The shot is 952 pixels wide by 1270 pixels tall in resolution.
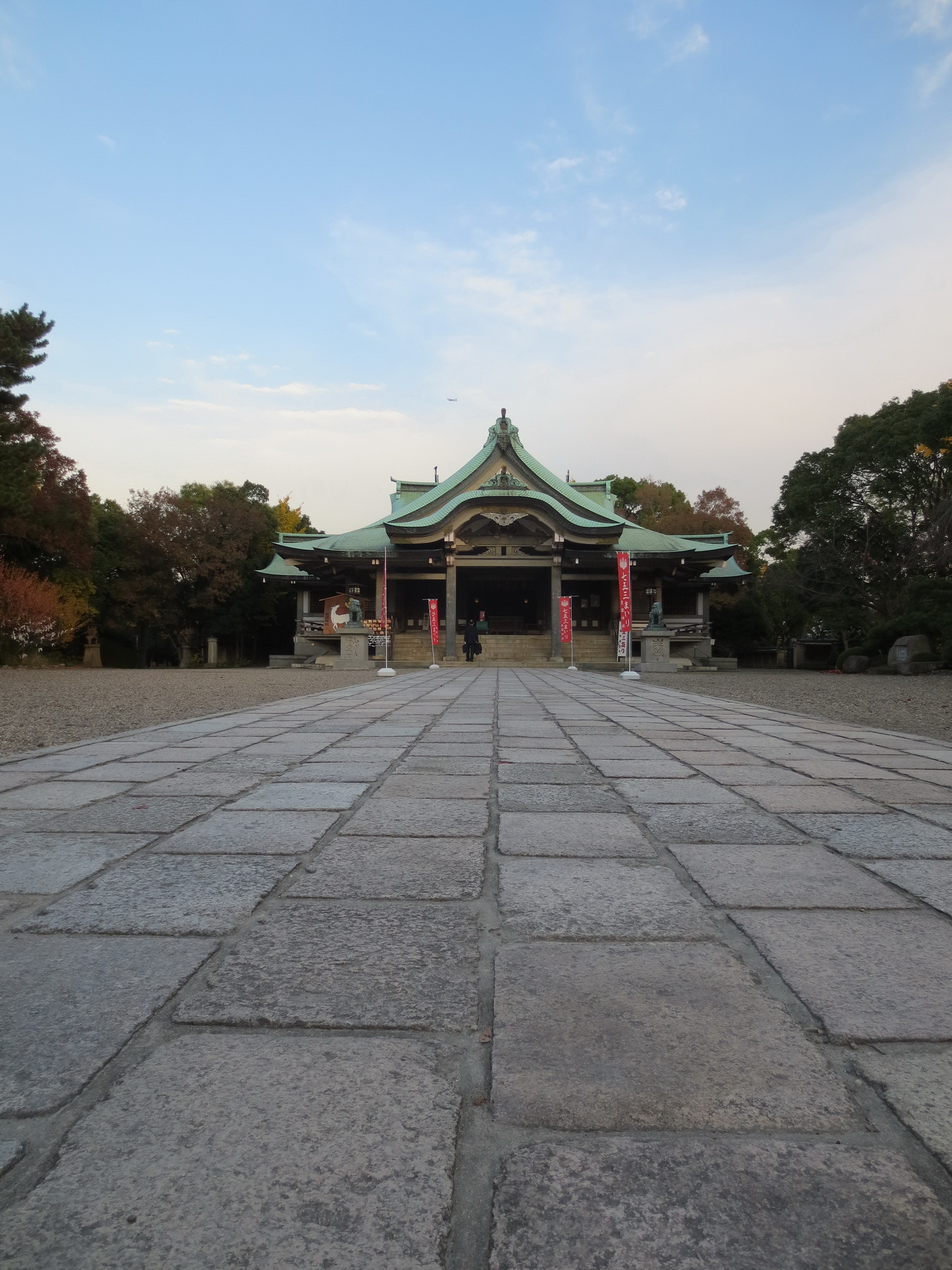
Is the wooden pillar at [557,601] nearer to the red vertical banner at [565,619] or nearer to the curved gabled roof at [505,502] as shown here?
the red vertical banner at [565,619]

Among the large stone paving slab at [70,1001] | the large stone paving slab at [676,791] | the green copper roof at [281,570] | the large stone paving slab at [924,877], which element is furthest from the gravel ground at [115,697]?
the green copper roof at [281,570]

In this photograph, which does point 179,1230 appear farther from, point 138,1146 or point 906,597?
point 906,597

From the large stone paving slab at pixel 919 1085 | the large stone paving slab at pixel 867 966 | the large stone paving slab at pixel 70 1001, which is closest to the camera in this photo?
the large stone paving slab at pixel 919 1085

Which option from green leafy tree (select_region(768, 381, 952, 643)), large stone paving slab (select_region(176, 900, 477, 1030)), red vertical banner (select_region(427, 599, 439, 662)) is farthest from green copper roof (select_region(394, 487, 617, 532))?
large stone paving slab (select_region(176, 900, 477, 1030))

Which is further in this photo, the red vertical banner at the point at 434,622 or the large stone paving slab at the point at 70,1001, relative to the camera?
the red vertical banner at the point at 434,622

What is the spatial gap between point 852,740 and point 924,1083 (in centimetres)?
446

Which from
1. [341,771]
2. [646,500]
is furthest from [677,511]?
[341,771]

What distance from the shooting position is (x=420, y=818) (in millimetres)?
2668

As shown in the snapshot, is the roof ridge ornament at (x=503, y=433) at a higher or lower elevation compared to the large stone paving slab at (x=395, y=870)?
higher

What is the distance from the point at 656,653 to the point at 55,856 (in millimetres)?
17843

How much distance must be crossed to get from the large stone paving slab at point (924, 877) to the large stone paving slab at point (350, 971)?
1.14 meters

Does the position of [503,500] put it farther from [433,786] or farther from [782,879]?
[782,879]

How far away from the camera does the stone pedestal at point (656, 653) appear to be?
18891 millimetres

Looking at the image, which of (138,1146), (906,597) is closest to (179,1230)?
(138,1146)
